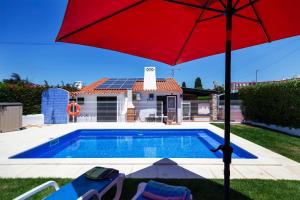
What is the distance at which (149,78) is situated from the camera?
66.7 feet

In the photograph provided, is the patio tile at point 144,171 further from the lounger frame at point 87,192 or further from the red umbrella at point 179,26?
the red umbrella at point 179,26

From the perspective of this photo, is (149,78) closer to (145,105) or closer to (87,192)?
(145,105)

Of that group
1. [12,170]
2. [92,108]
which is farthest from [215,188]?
[92,108]

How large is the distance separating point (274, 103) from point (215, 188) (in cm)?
1084

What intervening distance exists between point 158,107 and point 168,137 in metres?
6.36

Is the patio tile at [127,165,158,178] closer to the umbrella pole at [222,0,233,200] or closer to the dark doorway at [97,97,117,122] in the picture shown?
the umbrella pole at [222,0,233,200]

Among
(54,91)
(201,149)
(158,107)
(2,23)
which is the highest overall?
(2,23)

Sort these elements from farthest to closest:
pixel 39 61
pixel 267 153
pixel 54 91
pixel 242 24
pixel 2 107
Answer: pixel 39 61
pixel 54 91
pixel 2 107
pixel 267 153
pixel 242 24

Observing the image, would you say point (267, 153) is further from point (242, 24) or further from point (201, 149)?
point (242, 24)

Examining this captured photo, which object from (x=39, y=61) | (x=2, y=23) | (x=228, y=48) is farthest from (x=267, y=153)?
(x=39, y=61)

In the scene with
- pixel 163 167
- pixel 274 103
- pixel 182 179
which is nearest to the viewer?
pixel 182 179

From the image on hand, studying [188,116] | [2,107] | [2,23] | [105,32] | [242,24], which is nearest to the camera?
[105,32]

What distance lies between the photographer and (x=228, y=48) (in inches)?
96.5

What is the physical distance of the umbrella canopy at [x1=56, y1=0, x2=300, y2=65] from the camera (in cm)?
253
